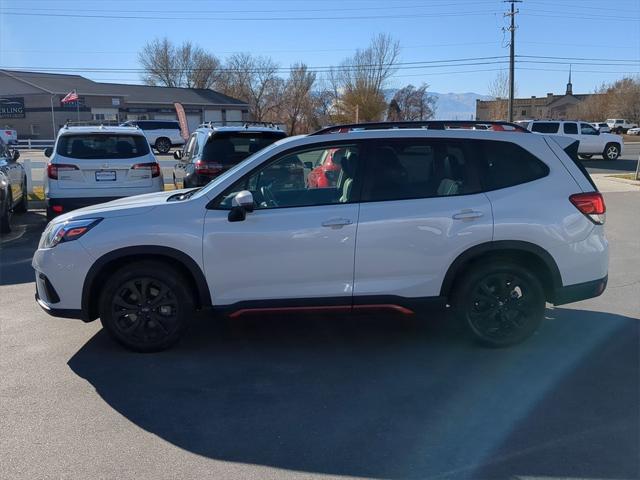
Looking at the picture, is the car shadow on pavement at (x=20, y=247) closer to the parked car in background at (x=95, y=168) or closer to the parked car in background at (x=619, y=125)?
the parked car in background at (x=95, y=168)

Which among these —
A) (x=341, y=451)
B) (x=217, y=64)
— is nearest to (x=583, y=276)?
(x=341, y=451)

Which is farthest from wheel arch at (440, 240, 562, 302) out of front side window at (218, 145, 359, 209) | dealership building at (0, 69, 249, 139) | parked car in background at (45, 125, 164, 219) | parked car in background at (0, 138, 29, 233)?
dealership building at (0, 69, 249, 139)

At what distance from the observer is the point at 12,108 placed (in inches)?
2050

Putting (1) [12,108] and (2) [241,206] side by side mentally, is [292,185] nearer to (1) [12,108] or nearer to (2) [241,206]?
(2) [241,206]

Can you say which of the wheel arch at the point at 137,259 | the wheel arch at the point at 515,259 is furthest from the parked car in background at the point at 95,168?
the wheel arch at the point at 515,259

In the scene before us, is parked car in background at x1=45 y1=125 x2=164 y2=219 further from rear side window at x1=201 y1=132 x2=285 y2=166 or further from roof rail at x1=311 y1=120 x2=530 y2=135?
roof rail at x1=311 y1=120 x2=530 y2=135

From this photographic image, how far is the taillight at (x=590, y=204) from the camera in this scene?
4.88m

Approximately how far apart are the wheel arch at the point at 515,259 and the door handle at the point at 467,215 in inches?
9.5

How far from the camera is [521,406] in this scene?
13.1 feet

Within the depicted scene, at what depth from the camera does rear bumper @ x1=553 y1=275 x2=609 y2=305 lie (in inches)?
195

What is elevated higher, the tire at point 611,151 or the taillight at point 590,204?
the tire at point 611,151

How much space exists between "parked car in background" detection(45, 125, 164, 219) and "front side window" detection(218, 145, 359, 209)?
5.84 m

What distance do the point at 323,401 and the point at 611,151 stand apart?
2800cm

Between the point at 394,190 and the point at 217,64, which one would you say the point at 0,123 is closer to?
the point at 217,64
